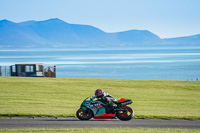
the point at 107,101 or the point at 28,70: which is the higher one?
the point at 28,70

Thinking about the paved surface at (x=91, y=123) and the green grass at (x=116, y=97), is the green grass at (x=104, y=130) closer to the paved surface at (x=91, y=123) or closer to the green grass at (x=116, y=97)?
the paved surface at (x=91, y=123)

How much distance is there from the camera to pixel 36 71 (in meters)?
48.6

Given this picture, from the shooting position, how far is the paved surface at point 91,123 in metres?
12.5

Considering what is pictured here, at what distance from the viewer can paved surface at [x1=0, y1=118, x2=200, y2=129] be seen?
12492 millimetres

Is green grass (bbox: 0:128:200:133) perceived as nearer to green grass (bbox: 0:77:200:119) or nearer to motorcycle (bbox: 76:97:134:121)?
motorcycle (bbox: 76:97:134:121)

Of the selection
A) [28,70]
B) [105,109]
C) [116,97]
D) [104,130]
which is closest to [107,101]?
[105,109]

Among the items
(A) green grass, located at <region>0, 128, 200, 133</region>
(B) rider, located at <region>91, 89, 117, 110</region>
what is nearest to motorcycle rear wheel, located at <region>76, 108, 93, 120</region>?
(B) rider, located at <region>91, 89, 117, 110</region>

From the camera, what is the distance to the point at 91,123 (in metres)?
13.1

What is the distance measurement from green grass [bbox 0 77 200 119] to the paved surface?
101cm

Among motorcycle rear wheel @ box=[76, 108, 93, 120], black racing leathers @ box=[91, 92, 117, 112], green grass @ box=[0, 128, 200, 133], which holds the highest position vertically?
black racing leathers @ box=[91, 92, 117, 112]

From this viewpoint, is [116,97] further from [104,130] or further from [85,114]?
[104,130]

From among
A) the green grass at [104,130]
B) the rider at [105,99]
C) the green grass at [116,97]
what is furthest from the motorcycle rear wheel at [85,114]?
the green grass at [104,130]

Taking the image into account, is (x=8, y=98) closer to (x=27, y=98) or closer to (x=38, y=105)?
(x=27, y=98)

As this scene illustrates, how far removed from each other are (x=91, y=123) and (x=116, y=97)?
34.6 feet
